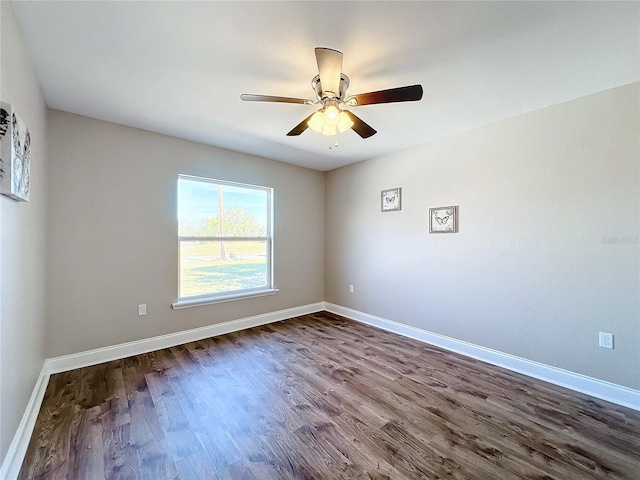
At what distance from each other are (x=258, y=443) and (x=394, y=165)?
328 centimetres

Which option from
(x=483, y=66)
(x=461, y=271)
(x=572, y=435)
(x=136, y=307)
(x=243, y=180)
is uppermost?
(x=483, y=66)

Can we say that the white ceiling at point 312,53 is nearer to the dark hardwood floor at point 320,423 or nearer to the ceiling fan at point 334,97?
the ceiling fan at point 334,97

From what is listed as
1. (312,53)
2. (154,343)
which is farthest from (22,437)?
(312,53)

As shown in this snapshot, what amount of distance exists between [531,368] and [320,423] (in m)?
2.05

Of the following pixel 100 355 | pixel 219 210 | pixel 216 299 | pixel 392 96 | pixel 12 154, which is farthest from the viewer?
pixel 219 210

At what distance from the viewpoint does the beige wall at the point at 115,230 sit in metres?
2.49

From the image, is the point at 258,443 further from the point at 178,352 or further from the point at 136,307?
the point at 136,307

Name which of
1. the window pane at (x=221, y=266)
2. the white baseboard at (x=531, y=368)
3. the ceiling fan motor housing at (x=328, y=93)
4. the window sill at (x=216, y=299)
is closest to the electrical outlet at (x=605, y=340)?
the white baseboard at (x=531, y=368)

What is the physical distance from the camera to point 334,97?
5.77 ft

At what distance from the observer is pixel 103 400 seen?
80.4 inches

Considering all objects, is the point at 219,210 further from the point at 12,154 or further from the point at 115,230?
the point at 12,154

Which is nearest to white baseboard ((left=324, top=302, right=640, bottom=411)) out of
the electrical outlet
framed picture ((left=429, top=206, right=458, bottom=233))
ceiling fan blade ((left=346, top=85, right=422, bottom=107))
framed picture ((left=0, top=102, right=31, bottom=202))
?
the electrical outlet

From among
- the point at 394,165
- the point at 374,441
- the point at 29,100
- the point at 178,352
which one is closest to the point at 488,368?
the point at 374,441

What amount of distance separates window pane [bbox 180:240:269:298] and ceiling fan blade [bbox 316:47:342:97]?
8.06ft
